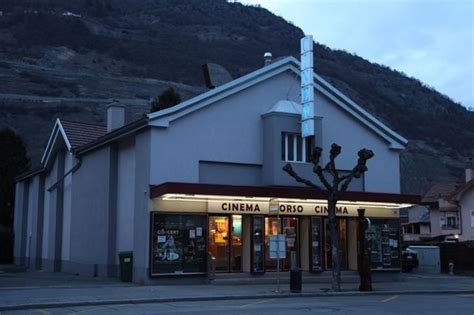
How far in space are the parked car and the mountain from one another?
49659 millimetres

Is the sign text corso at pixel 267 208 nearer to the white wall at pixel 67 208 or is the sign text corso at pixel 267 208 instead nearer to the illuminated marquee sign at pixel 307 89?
the illuminated marquee sign at pixel 307 89

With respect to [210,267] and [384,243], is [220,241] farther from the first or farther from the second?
[384,243]

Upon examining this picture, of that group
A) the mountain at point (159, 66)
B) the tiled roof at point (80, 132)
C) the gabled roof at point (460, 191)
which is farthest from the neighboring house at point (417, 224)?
the tiled roof at point (80, 132)

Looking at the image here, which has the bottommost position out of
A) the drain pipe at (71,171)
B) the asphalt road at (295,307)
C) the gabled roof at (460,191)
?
the asphalt road at (295,307)

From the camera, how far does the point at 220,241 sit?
26.1 m

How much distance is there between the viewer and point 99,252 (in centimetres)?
2894

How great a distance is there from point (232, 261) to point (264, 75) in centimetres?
783

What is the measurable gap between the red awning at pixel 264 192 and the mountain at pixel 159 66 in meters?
54.6

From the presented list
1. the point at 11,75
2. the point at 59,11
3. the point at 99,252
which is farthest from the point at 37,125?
the point at 59,11

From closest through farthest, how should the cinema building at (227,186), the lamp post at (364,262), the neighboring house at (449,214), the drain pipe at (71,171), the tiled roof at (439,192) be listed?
the lamp post at (364,262) → the cinema building at (227,186) → the drain pipe at (71,171) → the neighboring house at (449,214) → the tiled roof at (439,192)

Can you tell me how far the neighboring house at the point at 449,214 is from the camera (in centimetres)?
5634

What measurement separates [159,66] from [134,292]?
123 meters

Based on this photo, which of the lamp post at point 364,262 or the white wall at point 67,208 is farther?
the white wall at point 67,208

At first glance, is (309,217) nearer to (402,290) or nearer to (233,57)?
(402,290)
